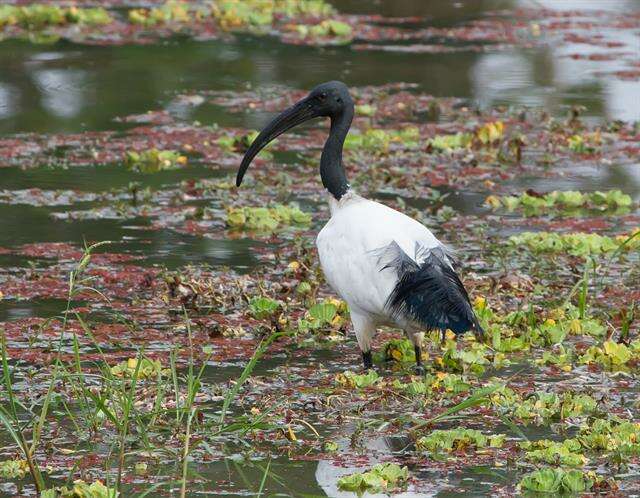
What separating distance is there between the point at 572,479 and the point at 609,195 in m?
5.37

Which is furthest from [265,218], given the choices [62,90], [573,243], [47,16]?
[47,16]

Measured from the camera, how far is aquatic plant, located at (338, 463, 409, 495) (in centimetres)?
538

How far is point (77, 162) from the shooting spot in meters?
11.6

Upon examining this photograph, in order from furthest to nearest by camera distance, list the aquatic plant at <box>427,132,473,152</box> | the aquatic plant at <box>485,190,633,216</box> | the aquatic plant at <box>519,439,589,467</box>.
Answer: the aquatic plant at <box>427,132,473,152</box> < the aquatic plant at <box>485,190,633,216</box> < the aquatic plant at <box>519,439,589,467</box>

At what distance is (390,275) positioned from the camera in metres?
6.91

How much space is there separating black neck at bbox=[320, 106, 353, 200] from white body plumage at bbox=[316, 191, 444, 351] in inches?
18.7

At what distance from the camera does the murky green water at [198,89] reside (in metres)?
9.64

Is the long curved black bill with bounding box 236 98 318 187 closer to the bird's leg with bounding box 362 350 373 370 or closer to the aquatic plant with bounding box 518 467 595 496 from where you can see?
the bird's leg with bounding box 362 350 373 370

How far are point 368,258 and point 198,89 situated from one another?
7.95 meters

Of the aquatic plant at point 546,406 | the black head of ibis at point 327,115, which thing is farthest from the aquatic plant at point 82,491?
the black head of ibis at point 327,115

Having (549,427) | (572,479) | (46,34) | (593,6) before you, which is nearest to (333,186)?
(549,427)

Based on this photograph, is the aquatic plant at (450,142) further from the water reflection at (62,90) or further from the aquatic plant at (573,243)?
the water reflection at (62,90)

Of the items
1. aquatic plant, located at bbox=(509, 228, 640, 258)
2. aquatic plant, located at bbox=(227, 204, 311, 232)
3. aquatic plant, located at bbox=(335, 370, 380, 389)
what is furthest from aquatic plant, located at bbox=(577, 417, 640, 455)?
aquatic plant, located at bbox=(227, 204, 311, 232)

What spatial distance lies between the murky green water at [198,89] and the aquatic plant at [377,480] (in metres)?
2.95
